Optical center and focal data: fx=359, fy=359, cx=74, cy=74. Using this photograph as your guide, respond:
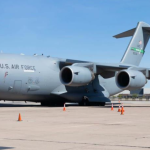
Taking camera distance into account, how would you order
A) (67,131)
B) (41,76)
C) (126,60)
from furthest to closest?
(126,60) < (41,76) < (67,131)

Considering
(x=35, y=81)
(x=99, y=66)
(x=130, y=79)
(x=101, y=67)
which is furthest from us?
(x=101, y=67)

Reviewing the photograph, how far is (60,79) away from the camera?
2545cm

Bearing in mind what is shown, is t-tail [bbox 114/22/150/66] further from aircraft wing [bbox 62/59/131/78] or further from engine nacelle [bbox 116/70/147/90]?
engine nacelle [bbox 116/70/147/90]

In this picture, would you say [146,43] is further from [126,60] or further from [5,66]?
[5,66]

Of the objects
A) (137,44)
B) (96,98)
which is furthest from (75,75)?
(137,44)

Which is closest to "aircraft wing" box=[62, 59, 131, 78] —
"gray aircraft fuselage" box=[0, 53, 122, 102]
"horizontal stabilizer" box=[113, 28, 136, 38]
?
"gray aircraft fuselage" box=[0, 53, 122, 102]

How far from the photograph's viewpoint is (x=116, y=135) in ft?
31.8

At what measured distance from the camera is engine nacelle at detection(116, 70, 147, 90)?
2555cm

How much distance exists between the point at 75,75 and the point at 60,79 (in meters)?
1.19

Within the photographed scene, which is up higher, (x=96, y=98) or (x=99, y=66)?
(x=99, y=66)

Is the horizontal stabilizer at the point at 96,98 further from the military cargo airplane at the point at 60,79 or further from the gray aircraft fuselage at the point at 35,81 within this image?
the gray aircraft fuselage at the point at 35,81

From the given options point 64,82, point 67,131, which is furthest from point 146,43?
point 67,131

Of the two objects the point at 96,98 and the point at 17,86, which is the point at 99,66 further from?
the point at 17,86

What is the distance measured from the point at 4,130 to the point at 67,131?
1.92 metres
